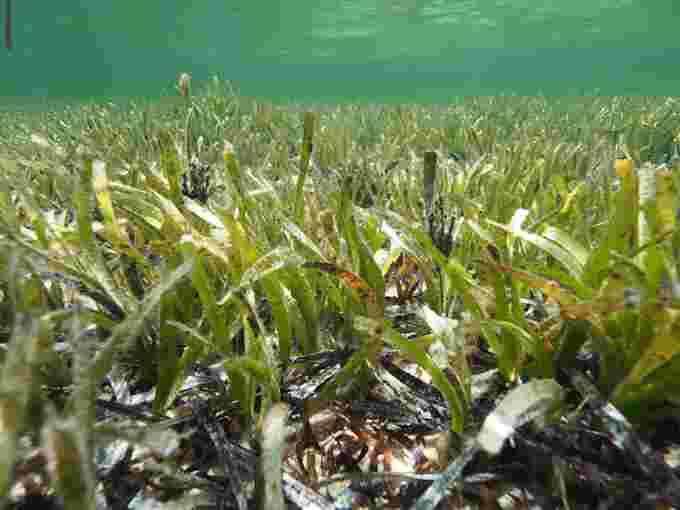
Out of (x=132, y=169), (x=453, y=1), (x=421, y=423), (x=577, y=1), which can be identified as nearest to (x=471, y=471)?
(x=421, y=423)

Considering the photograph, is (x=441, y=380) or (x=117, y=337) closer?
(x=117, y=337)

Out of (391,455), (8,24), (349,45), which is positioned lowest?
(391,455)

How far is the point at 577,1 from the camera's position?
3469cm

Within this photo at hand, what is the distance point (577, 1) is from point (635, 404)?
44344 millimetres

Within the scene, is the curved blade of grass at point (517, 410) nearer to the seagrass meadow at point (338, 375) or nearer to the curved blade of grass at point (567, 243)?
the seagrass meadow at point (338, 375)

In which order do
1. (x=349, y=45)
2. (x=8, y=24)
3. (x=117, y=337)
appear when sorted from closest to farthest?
(x=117, y=337), (x=8, y=24), (x=349, y=45)

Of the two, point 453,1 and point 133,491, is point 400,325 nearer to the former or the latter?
point 133,491

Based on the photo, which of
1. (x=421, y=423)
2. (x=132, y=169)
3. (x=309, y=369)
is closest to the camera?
(x=421, y=423)

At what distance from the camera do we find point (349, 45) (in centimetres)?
5375

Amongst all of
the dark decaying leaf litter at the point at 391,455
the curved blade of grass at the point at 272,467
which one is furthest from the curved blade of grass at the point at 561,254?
the curved blade of grass at the point at 272,467

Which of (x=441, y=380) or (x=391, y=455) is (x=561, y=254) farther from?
(x=391, y=455)

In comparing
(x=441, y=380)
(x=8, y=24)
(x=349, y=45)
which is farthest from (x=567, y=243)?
(x=349, y=45)

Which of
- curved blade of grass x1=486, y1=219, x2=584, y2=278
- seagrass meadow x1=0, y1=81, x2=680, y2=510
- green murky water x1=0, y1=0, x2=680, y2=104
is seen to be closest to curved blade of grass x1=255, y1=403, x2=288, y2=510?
seagrass meadow x1=0, y1=81, x2=680, y2=510

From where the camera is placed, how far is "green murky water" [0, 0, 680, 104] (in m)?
38.7
